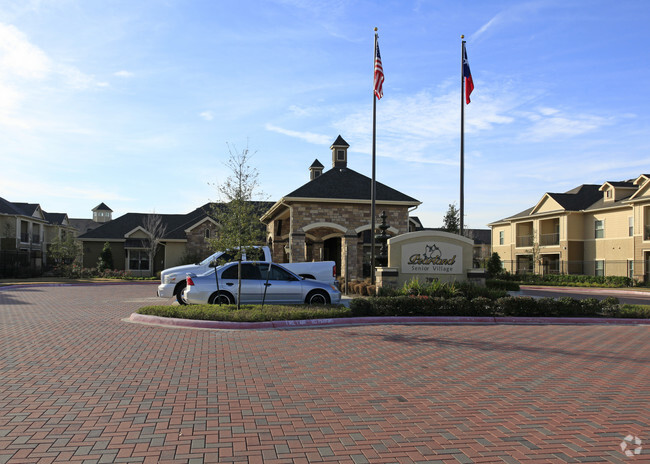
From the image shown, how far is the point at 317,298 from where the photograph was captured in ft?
51.6

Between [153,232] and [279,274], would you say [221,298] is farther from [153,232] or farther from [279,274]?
[153,232]

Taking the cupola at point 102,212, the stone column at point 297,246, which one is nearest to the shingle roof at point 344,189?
the stone column at point 297,246

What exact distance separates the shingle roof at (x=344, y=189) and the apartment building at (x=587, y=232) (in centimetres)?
1815

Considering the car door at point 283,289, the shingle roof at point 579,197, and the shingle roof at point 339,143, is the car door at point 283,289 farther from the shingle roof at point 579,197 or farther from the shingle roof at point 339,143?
the shingle roof at point 579,197

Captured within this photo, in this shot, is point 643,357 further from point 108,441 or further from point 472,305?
point 108,441

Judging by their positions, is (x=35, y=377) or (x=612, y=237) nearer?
(x=35, y=377)

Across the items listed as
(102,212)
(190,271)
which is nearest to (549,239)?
(190,271)

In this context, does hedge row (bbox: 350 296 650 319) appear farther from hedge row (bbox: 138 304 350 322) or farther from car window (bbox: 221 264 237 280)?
car window (bbox: 221 264 237 280)

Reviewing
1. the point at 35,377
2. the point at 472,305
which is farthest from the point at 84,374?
the point at 472,305

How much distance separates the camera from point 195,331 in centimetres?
1197

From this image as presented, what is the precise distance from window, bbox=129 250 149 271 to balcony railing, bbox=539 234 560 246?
33970mm

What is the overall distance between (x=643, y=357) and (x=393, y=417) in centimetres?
624

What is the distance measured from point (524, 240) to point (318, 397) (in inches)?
1838

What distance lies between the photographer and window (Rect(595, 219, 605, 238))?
40.6 m
